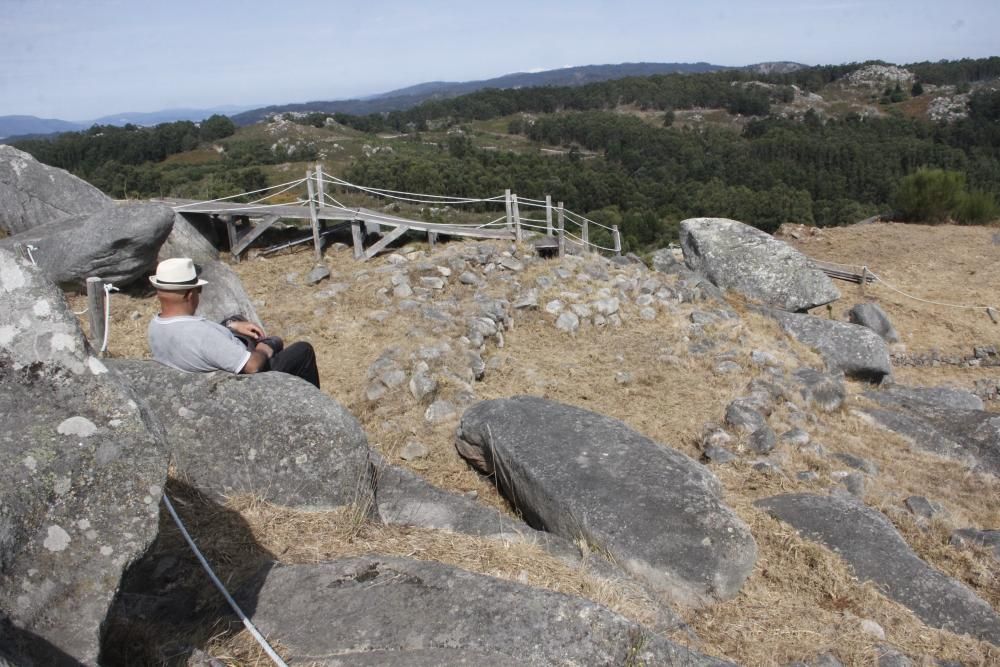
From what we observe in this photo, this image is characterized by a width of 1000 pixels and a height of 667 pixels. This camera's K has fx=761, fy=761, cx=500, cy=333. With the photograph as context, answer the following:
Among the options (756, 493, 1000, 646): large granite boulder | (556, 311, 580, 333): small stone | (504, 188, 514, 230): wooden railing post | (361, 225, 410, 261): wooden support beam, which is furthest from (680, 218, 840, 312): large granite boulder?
(756, 493, 1000, 646): large granite boulder

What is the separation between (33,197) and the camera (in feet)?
35.5

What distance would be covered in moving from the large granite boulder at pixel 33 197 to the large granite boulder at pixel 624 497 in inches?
314

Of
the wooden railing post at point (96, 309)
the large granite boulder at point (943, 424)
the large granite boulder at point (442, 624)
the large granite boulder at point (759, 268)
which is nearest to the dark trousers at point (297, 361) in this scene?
the large granite boulder at point (442, 624)

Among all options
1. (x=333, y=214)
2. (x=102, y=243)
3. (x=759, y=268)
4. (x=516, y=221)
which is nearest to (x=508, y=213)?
(x=516, y=221)

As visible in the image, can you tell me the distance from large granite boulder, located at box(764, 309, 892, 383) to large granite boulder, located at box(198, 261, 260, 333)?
304 inches

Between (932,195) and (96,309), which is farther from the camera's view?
(932,195)

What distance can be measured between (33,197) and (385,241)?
501 cm

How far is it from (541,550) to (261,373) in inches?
77.8

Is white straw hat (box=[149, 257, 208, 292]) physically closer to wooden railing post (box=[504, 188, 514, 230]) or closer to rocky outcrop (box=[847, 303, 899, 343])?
wooden railing post (box=[504, 188, 514, 230])

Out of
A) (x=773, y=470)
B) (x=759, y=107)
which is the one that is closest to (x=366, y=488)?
(x=773, y=470)

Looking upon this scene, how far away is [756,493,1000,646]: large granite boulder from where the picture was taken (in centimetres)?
487

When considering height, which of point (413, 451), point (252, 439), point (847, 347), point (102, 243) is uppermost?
point (102, 243)

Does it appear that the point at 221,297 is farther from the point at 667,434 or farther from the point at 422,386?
the point at 667,434

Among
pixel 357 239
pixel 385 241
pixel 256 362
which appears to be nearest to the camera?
pixel 256 362
